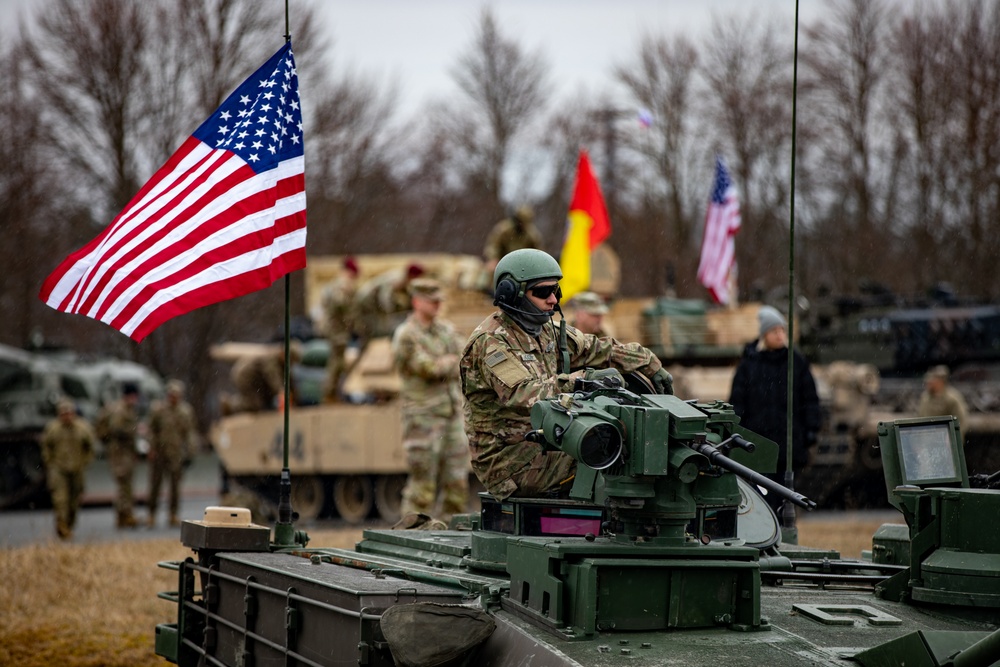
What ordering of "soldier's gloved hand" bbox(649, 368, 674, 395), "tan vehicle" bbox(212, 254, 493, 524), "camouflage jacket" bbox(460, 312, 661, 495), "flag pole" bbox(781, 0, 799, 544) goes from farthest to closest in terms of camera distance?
"tan vehicle" bbox(212, 254, 493, 524) → "flag pole" bbox(781, 0, 799, 544) → "soldier's gloved hand" bbox(649, 368, 674, 395) → "camouflage jacket" bbox(460, 312, 661, 495)

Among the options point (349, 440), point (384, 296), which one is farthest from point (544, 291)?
point (349, 440)

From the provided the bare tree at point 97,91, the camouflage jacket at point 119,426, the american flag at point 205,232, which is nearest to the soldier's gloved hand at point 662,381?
the american flag at point 205,232

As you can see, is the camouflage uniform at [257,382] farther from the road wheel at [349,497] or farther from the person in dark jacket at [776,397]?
the person in dark jacket at [776,397]

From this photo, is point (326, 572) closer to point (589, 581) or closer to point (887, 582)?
point (589, 581)

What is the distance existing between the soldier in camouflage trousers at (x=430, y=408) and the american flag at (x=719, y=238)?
4040 millimetres

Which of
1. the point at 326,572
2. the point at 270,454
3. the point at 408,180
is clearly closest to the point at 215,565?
the point at 326,572

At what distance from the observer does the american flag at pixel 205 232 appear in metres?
7.17

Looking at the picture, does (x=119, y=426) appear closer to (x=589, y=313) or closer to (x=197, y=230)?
(x=589, y=313)

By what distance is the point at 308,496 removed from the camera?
19.1 m

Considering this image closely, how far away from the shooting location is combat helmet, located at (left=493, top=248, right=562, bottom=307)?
586 centimetres

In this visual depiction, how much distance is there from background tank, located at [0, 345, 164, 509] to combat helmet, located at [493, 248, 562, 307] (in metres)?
18.2

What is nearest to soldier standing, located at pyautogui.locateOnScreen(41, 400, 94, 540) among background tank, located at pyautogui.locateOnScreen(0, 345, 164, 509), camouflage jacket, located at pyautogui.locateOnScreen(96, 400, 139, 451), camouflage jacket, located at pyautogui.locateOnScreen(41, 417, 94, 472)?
camouflage jacket, located at pyautogui.locateOnScreen(41, 417, 94, 472)

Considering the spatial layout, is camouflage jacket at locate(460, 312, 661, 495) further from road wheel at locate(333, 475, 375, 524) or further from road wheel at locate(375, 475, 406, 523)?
road wheel at locate(333, 475, 375, 524)

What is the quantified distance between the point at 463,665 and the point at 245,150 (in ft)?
11.3
